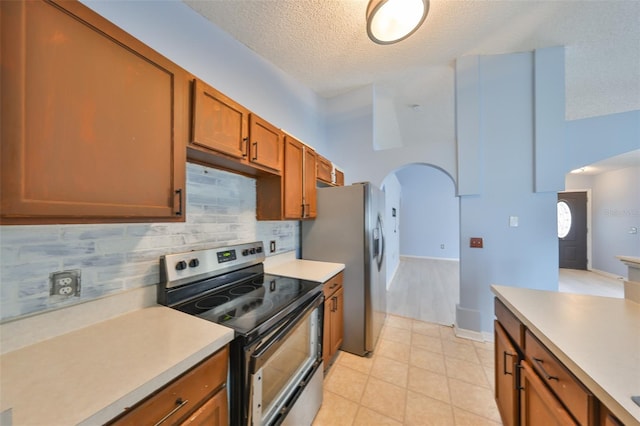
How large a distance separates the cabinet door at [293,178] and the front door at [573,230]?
7.00 metres

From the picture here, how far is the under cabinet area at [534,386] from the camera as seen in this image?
68cm

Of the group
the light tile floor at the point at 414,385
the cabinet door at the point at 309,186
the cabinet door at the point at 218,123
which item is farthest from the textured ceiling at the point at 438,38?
the light tile floor at the point at 414,385

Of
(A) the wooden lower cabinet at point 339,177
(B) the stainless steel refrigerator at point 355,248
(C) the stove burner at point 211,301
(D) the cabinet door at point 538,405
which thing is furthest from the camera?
(A) the wooden lower cabinet at point 339,177

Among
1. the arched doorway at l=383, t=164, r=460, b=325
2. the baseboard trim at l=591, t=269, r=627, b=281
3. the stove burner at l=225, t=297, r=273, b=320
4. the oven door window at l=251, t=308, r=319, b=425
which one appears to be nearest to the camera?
the oven door window at l=251, t=308, r=319, b=425

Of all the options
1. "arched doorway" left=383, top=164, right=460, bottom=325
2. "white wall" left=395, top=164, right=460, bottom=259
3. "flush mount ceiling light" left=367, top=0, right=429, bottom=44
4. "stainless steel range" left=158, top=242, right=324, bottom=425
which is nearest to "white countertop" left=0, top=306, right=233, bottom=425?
"stainless steel range" left=158, top=242, right=324, bottom=425

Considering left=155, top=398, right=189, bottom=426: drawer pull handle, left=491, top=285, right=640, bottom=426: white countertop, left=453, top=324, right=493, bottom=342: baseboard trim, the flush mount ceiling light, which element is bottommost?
left=453, top=324, right=493, bottom=342: baseboard trim

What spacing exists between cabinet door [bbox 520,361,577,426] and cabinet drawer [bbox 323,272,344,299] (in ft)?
4.09

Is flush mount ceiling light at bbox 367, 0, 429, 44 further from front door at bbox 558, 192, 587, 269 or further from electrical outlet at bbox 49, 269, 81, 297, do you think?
front door at bbox 558, 192, 587, 269

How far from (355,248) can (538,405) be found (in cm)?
143

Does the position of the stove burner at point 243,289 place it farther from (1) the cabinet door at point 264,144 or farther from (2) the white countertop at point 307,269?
(1) the cabinet door at point 264,144

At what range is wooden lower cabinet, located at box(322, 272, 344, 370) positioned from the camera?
1.85 meters

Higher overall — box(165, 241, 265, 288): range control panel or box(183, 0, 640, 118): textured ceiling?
box(183, 0, 640, 118): textured ceiling

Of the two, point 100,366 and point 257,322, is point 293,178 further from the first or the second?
point 100,366

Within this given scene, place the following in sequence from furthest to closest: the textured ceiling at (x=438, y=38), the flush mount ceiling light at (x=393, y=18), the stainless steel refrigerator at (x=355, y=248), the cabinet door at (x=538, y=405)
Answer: the stainless steel refrigerator at (x=355, y=248) < the textured ceiling at (x=438, y=38) < the flush mount ceiling light at (x=393, y=18) < the cabinet door at (x=538, y=405)
